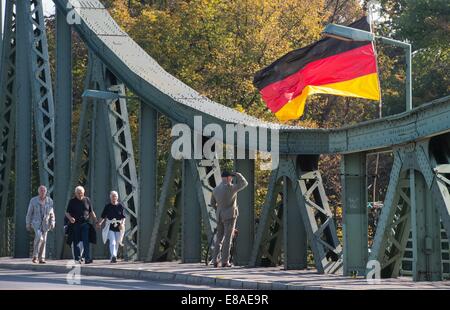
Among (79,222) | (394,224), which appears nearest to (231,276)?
(394,224)

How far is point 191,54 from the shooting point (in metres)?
47.8

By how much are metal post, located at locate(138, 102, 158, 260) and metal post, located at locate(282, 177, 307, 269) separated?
17.6 ft

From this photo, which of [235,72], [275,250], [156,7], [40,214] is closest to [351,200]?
[275,250]

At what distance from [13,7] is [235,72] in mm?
11365

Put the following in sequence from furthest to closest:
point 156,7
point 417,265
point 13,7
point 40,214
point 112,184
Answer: point 156,7 → point 13,7 → point 112,184 → point 40,214 → point 417,265

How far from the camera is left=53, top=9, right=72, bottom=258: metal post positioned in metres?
33.0

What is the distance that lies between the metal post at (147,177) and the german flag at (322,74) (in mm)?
5260

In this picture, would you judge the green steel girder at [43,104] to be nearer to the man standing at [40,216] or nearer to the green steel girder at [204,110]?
the green steel girder at [204,110]

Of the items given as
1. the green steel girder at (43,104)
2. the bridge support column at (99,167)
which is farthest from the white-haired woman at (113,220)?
the green steel girder at (43,104)

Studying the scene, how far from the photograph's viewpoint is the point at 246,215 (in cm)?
2703

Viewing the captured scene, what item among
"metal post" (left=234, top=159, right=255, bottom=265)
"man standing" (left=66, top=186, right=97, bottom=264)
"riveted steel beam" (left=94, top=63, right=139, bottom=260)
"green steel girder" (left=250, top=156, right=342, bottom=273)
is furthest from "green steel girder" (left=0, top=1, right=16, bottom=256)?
"green steel girder" (left=250, top=156, right=342, bottom=273)

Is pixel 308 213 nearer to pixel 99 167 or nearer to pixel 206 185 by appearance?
pixel 206 185

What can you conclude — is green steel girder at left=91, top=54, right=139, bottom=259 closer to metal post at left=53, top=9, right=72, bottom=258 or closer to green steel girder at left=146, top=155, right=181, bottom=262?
green steel girder at left=146, top=155, right=181, bottom=262
